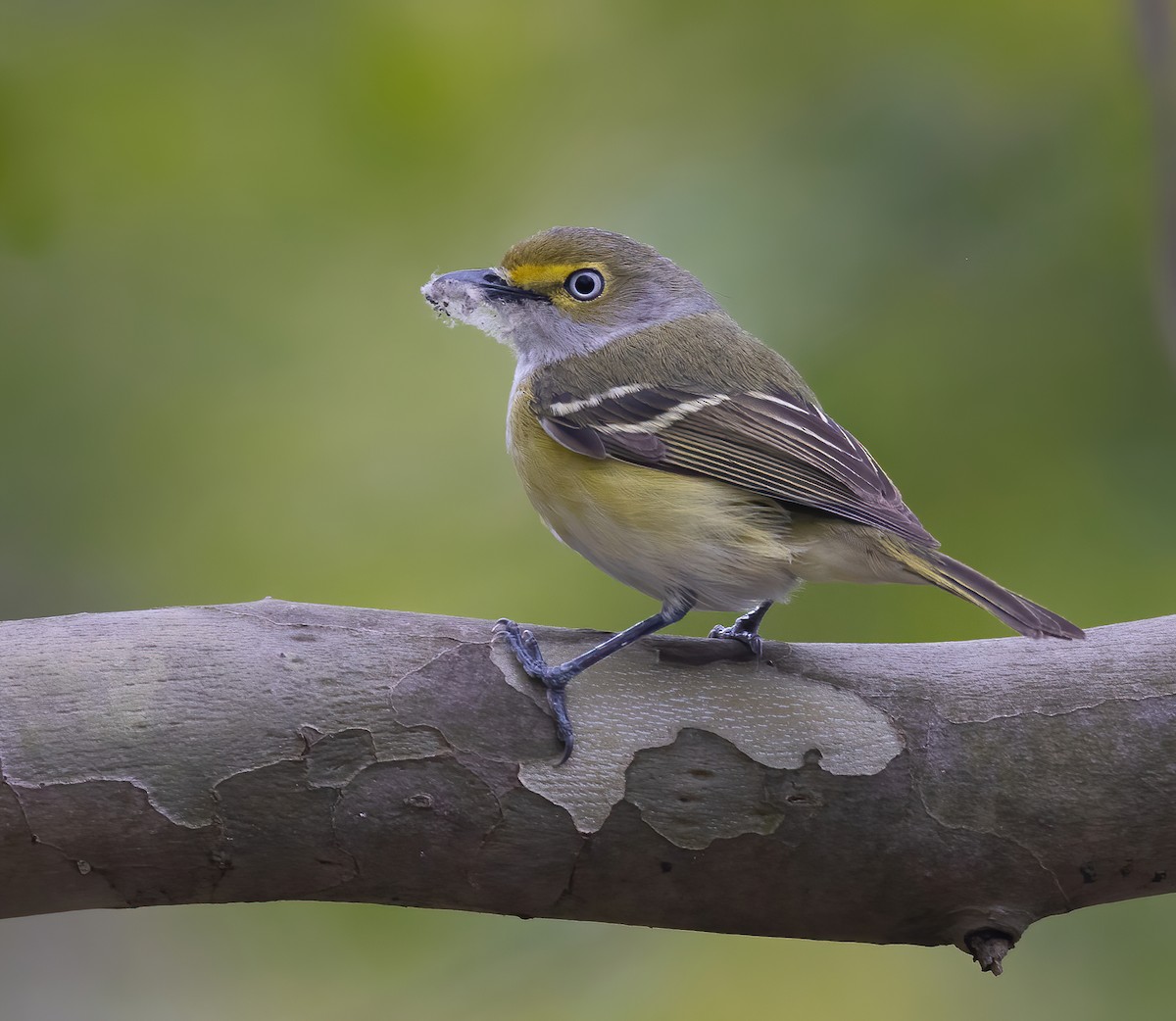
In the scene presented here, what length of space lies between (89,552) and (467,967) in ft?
5.39

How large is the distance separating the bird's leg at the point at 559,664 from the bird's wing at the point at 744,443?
529 millimetres

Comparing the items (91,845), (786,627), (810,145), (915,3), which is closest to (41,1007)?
(91,845)

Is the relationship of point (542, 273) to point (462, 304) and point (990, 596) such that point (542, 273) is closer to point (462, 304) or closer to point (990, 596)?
point (462, 304)

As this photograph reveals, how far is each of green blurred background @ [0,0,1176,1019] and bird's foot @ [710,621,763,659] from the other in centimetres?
31

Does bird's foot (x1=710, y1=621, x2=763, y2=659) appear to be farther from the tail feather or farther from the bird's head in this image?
the bird's head

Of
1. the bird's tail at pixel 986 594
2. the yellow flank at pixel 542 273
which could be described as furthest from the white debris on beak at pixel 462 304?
the bird's tail at pixel 986 594

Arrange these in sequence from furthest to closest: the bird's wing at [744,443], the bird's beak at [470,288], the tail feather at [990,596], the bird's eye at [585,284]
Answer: the bird's eye at [585,284]
the bird's beak at [470,288]
the bird's wing at [744,443]
the tail feather at [990,596]

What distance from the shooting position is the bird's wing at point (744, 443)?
2910mm

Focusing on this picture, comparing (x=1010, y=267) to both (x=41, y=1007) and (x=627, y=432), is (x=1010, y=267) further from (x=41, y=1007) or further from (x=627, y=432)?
(x=41, y=1007)

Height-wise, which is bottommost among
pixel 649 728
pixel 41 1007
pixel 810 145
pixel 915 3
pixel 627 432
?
pixel 41 1007

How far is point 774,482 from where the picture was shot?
9.73 ft

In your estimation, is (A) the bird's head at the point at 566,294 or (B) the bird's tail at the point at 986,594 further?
(A) the bird's head at the point at 566,294

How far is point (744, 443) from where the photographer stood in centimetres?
317

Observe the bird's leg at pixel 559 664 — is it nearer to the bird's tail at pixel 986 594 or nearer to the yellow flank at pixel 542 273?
the bird's tail at pixel 986 594
